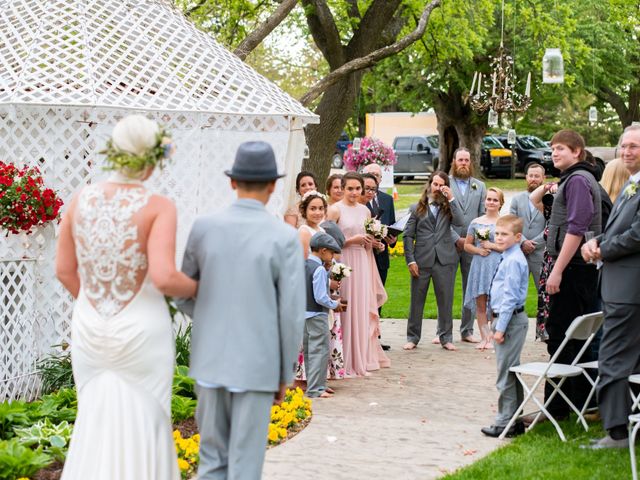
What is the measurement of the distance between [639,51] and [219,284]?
121 ft

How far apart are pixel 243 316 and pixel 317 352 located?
4.45 m

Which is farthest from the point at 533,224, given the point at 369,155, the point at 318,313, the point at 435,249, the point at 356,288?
the point at 369,155

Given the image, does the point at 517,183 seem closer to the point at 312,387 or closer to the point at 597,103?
the point at 597,103

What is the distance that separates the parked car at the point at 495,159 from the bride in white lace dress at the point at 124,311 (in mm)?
38462

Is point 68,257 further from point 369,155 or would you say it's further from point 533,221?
point 369,155

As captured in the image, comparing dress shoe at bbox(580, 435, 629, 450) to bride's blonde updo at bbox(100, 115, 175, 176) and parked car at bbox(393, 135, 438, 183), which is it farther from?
parked car at bbox(393, 135, 438, 183)

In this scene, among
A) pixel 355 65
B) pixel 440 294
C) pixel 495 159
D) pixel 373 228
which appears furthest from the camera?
pixel 495 159

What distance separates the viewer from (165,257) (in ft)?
15.7

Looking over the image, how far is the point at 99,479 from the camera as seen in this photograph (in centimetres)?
505

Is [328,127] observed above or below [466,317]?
above

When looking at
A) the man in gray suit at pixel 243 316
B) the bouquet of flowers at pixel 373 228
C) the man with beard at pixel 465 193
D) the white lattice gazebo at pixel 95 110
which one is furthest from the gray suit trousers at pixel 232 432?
the man with beard at pixel 465 193

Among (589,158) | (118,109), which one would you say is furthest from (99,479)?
(589,158)

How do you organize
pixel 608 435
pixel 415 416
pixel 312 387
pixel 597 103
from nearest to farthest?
pixel 608 435 < pixel 415 416 < pixel 312 387 < pixel 597 103

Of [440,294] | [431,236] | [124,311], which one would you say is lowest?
[440,294]
